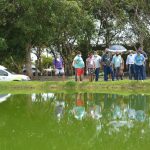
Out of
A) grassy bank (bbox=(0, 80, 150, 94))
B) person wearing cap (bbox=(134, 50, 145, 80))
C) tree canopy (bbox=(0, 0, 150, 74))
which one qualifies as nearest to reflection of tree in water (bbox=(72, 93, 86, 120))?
grassy bank (bbox=(0, 80, 150, 94))

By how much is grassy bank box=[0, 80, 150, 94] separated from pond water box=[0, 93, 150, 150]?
19.8 ft

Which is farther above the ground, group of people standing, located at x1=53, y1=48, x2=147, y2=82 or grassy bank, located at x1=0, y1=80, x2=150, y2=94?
group of people standing, located at x1=53, y1=48, x2=147, y2=82

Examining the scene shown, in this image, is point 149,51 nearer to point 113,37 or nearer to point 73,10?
point 113,37

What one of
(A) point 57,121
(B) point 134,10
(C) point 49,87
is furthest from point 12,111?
(B) point 134,10

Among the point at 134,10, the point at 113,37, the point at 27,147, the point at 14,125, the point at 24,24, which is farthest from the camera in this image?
the point at 113,37

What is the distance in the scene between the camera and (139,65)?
2062 centimetres

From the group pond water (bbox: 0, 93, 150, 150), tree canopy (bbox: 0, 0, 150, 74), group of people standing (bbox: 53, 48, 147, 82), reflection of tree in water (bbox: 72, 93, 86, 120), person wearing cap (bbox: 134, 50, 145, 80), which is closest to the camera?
pond water (bbox: 0, 93, 150, 150)

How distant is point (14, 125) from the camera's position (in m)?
9.05

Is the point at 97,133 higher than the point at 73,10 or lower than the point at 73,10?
lower

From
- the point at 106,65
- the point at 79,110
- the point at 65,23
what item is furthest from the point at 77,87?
the point at 65,23

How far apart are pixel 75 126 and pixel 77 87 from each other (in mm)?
11329

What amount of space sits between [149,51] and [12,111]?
34005 millimetres

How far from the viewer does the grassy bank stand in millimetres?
19047

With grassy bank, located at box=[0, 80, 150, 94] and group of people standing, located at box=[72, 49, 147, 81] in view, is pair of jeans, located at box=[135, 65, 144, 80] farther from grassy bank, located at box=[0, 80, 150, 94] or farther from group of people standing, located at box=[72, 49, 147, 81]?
grassy bank, located at box=[0, 80, 150, 94]
